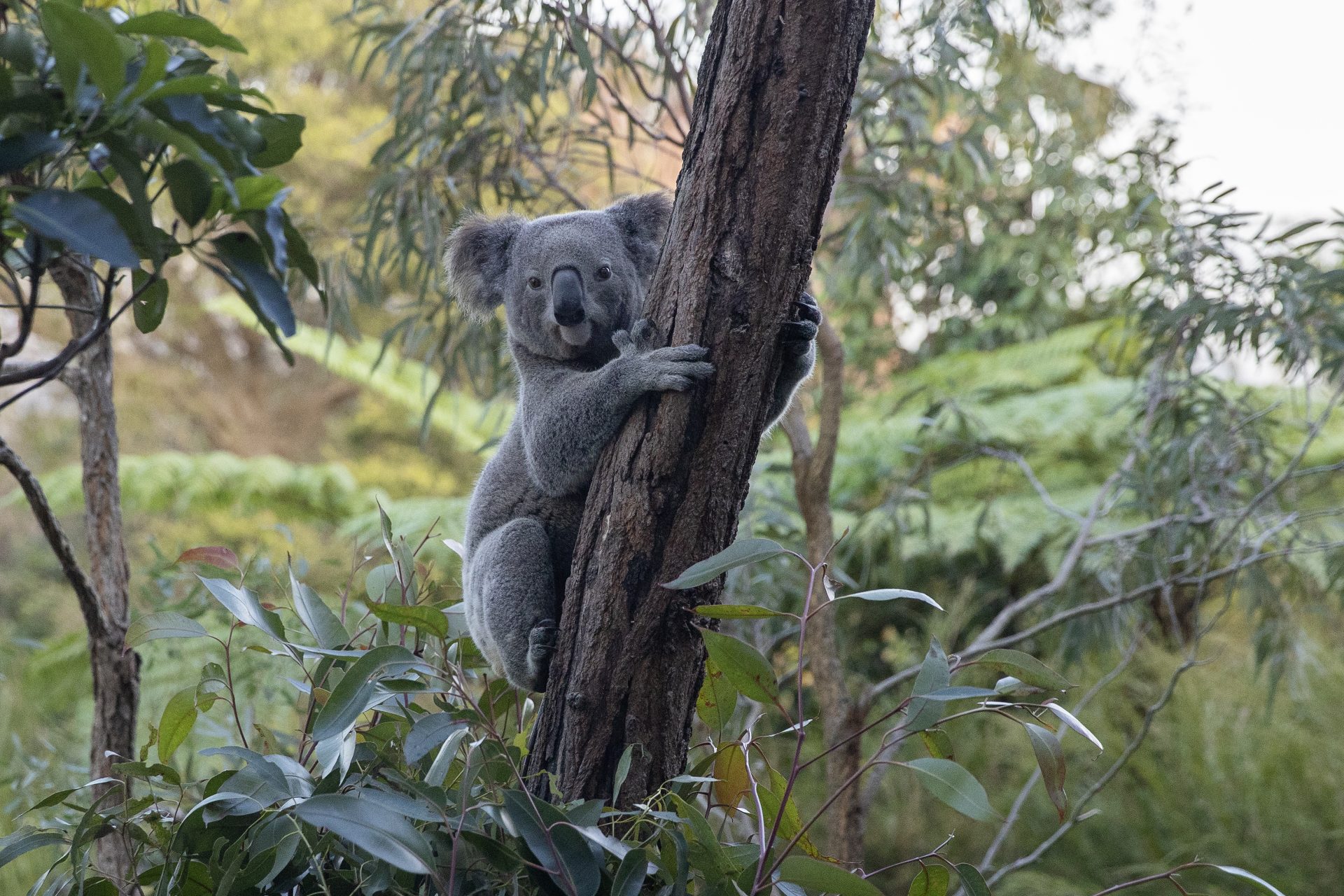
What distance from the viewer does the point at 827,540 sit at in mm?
2883

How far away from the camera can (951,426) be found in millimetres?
5129

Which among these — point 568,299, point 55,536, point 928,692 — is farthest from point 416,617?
point 55,536

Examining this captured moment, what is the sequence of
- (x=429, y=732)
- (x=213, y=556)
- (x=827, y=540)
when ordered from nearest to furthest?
(x=429, y=732) < (x=213, y=556) < (x=827, y=540)

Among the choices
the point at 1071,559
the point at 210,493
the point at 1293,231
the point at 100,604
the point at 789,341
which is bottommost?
the point at 210,493

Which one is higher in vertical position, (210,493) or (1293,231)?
(1293,231)

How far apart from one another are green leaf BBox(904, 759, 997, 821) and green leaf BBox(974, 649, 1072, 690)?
13 centimetres

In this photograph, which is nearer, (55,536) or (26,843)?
(26,843)

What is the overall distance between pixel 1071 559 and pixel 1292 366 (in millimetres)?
773

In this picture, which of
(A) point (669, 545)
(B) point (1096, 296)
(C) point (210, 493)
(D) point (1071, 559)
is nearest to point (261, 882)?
(A) point (669, 545)

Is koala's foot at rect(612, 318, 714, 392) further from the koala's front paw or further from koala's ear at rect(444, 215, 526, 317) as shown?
koala's ear at rect(444, 215, 526, 317)

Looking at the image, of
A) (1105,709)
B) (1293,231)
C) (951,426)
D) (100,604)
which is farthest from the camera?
(951,426)

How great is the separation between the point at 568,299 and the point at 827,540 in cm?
124

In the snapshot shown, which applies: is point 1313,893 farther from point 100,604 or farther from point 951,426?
point 100,604

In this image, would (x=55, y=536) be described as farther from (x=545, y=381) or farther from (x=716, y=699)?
(x=716, y=699)
